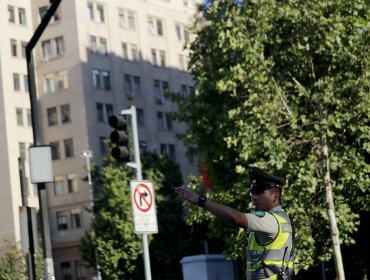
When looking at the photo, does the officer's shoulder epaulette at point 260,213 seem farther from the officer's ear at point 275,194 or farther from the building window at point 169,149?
the building window at point 169,149

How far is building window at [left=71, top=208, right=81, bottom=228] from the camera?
84.4 metres

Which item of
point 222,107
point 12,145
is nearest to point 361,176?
point 222,107

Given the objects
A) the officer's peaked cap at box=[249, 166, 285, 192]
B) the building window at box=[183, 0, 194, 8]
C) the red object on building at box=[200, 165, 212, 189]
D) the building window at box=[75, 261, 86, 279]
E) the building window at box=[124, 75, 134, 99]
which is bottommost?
the officer's peaked cap at box=[249, 166, 285, 192]

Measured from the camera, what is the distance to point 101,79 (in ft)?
289

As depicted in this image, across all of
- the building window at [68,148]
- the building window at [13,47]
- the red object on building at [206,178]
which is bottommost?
the red object on building at [206,178]

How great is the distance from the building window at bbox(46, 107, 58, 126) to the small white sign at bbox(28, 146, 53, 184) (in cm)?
6852

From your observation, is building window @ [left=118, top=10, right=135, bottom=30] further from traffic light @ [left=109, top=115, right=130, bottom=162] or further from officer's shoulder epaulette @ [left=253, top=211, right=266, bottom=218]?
officer's shoulder epaulette @ [left=253, top=211, right=266, bottom=218]

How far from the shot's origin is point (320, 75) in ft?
121

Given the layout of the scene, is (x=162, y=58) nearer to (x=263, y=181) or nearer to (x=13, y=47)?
(x=13, y=47)

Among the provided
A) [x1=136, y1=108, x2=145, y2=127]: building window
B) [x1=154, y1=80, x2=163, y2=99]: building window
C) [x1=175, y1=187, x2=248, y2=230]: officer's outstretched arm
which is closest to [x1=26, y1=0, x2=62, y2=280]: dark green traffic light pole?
[x1=175, y1=187, x2=248, y2=230]: officer's outstretched arm

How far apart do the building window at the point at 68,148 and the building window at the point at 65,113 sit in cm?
157

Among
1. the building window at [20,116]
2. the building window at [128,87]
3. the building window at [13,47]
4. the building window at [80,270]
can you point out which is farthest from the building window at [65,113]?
the building window at [80,270]

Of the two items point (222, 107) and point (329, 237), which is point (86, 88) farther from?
→ point (329, 237)

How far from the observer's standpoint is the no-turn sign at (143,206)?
20375mm
